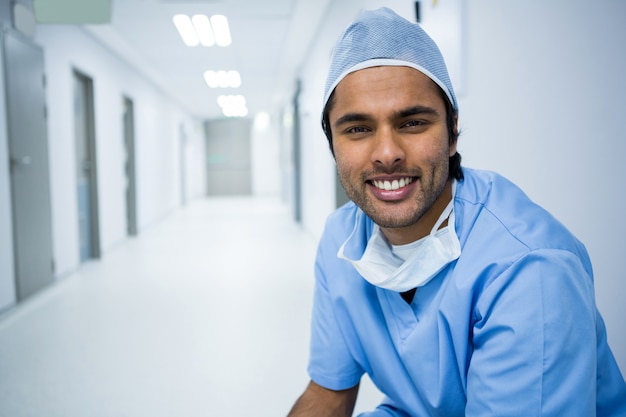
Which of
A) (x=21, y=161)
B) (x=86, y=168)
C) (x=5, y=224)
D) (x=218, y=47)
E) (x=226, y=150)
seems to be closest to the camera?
(x=5, y=224)

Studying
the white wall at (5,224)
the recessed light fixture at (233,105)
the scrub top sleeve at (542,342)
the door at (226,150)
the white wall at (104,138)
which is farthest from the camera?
the door at (226,150)

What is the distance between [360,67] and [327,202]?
3.79 metres

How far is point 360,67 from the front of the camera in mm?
883

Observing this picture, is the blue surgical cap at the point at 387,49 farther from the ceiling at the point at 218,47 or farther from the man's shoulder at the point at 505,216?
the ceiling at the point at 218,47

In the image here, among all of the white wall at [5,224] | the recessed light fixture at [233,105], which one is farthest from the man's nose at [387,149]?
the recessed light fixture at [233,105]

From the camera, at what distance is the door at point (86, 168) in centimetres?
465

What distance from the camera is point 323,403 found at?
1.05 metres

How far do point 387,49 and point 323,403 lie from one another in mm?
750

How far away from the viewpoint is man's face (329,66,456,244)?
86cm

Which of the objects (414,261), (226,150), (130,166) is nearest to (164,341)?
(414,261)

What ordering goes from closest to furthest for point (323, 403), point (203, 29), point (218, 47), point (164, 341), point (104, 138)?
point (323, 403) < point (164, 341) < point (203, 29) < point (104, 138) < point (218, 47)

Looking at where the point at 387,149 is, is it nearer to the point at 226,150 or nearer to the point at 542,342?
the point at 542,342

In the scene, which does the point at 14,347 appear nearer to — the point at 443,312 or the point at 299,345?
the point at 299,345

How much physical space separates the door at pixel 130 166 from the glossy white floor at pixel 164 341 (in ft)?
6.55
